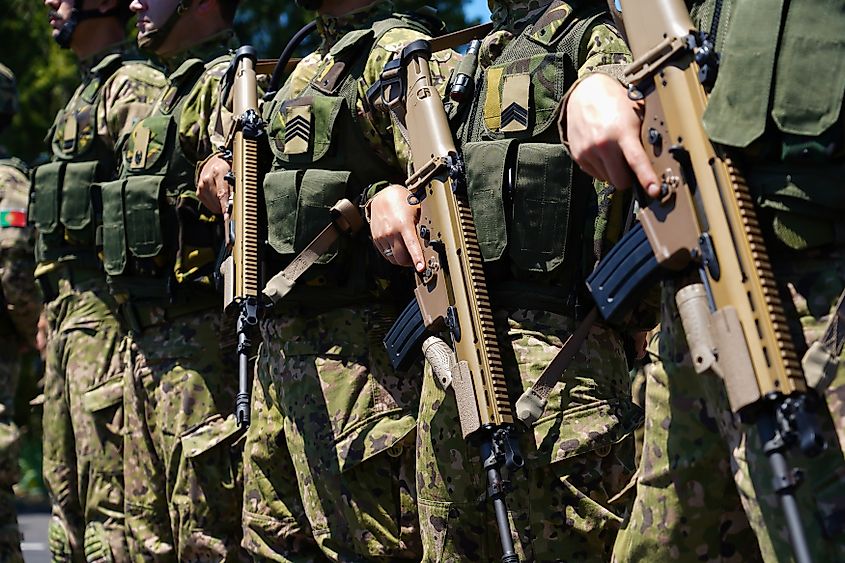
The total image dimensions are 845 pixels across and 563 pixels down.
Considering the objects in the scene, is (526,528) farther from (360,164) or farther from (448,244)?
(360,164)

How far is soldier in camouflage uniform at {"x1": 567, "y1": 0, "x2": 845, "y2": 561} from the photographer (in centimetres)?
242

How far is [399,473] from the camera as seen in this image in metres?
4.38

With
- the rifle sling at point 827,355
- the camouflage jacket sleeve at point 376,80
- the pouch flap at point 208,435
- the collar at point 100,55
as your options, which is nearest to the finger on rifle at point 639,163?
the rifle sling at point 827,355

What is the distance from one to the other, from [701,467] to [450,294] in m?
Answer: 1.06

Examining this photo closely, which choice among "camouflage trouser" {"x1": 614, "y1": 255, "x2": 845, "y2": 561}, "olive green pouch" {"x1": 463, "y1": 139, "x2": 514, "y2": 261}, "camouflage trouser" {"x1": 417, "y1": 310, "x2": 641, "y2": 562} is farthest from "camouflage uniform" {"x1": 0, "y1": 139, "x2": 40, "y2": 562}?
"camouflage trouser" {"x1": 614, "y1": 255, "x2": 845, "y2": 561}

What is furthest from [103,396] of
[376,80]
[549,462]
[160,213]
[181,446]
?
[549,462]

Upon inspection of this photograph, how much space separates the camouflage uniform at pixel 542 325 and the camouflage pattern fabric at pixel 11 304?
3.78m

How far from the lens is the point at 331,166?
452 cm

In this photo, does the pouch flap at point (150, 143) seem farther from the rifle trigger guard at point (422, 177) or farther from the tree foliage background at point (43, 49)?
the tree foliage background at point (43, 49)

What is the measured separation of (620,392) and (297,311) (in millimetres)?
1492

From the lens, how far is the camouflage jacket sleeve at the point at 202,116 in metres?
5.48

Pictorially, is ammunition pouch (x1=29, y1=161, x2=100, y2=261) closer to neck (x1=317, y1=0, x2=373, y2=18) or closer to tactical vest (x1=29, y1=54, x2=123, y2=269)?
tactical vest (x1=29, y1=54, x2=123, y2=269)

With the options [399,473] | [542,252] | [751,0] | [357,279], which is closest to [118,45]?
[357,279]

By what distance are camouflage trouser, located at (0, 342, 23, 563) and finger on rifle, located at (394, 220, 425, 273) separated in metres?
3.73
